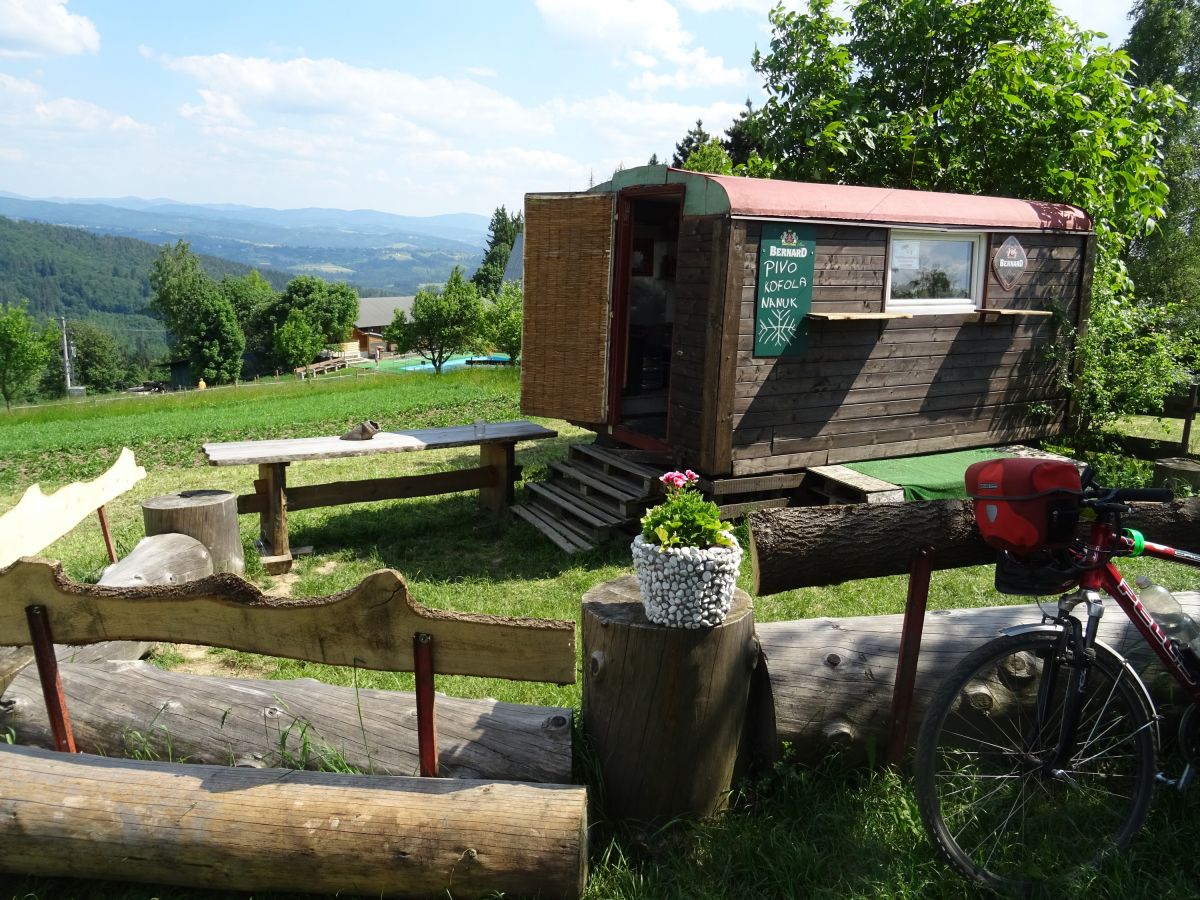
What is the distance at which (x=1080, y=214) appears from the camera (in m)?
9.41

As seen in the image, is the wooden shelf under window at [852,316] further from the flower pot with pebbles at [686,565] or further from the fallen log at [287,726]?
the fallen log at [287,726]

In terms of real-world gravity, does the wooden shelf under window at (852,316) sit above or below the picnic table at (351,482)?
above

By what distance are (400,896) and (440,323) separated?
5737 cm

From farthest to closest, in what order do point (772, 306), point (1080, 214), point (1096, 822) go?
point (1080, 214)
point (772, 306)
point (1096, 822)

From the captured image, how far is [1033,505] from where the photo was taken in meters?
2.81

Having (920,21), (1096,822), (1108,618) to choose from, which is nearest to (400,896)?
(1096,822)

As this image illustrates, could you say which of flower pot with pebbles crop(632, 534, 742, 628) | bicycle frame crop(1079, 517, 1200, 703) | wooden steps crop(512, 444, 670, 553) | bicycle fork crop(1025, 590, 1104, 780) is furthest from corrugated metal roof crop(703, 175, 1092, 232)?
bicycle fork crop(1025, 590, 1104, 780)

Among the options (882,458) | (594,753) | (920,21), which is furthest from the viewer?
(920,21)

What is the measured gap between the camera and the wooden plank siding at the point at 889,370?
7.54 meters

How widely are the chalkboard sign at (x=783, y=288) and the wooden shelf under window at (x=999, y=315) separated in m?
2.15

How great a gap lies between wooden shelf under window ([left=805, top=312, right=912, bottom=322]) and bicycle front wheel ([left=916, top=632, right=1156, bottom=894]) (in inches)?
187

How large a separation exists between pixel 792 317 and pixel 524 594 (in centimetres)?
311

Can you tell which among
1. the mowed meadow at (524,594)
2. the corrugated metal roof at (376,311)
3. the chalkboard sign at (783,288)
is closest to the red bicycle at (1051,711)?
the mowed meadow at (524,594)

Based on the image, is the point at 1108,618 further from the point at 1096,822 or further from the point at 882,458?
the point at 882,458
